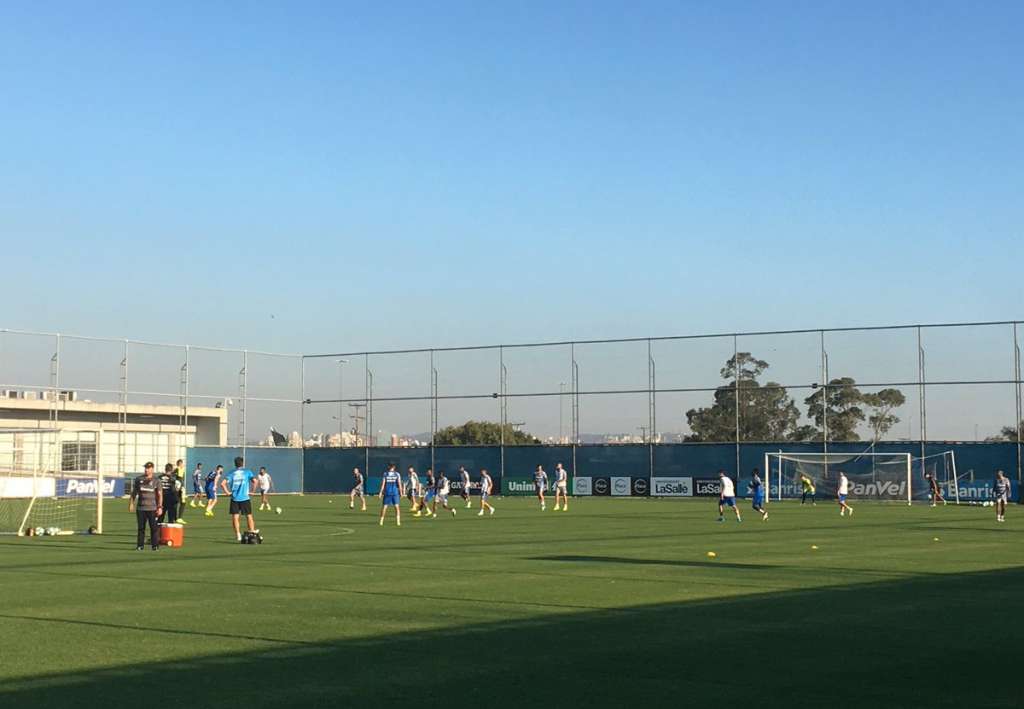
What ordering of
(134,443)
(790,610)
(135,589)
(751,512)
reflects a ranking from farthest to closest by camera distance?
1. (134,443)
2. (751,512)
3. (135,589)
4. (790,610)

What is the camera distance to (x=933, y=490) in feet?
207

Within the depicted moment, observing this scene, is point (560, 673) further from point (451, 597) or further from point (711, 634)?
point (451, 597)

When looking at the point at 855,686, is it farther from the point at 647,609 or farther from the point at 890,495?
the point at 890,495

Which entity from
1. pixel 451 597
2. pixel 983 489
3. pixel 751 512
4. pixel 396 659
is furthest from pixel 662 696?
pixel 983 489

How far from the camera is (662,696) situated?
997 cm

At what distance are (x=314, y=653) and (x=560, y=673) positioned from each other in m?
2.50

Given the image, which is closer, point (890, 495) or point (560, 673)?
point (560, 673)

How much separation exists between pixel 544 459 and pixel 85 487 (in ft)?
90.2

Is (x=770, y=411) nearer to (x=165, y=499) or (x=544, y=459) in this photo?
(x=544, y=459)

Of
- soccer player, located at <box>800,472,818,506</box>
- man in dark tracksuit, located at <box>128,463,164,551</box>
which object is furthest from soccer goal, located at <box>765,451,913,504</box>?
man in dark tracksuit, located at <box>128,463,164,551</box>

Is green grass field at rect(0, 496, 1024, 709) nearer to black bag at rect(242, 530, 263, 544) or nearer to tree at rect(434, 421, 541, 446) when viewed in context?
black bag at rect(242, 530, 263, 544)

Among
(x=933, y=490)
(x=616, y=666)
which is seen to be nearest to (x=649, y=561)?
(x=616, y=666)

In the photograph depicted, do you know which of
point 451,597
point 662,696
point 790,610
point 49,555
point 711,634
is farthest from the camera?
point 49,555

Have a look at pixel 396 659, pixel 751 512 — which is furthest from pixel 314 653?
pixel 751 512
